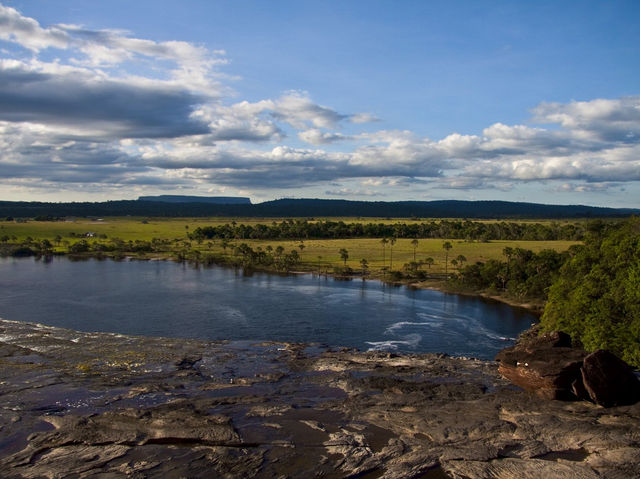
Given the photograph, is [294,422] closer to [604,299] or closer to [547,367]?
[547,367]

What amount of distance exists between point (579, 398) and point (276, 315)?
41947 mm

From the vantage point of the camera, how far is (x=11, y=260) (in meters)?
137

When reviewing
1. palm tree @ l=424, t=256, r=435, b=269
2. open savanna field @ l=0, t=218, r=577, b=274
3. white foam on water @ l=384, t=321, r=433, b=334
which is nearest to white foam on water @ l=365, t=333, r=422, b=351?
white foam on water @ l=384, t=321, r=433, b=334

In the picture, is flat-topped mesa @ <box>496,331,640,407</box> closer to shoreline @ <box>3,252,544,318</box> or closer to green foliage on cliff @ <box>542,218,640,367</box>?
green foliage on cliff @ <box>542,218,640,367</box>

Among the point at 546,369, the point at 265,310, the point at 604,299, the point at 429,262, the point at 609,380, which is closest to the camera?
the point at 609,380

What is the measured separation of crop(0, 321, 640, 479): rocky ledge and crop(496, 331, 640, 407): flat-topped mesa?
3.74ft

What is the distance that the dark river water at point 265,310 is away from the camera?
205ft

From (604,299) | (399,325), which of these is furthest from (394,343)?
(604,299)

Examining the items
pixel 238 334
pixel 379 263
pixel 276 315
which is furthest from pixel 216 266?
pixel 238 334

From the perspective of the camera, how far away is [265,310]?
7631cm

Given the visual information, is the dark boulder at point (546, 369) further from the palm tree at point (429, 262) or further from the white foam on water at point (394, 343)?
the palm tree at point (429, 262)

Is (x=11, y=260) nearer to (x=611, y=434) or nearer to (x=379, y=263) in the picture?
(x=379, y=263)

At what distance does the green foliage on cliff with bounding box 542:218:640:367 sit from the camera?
4472 cm

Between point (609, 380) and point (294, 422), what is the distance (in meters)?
20.6
